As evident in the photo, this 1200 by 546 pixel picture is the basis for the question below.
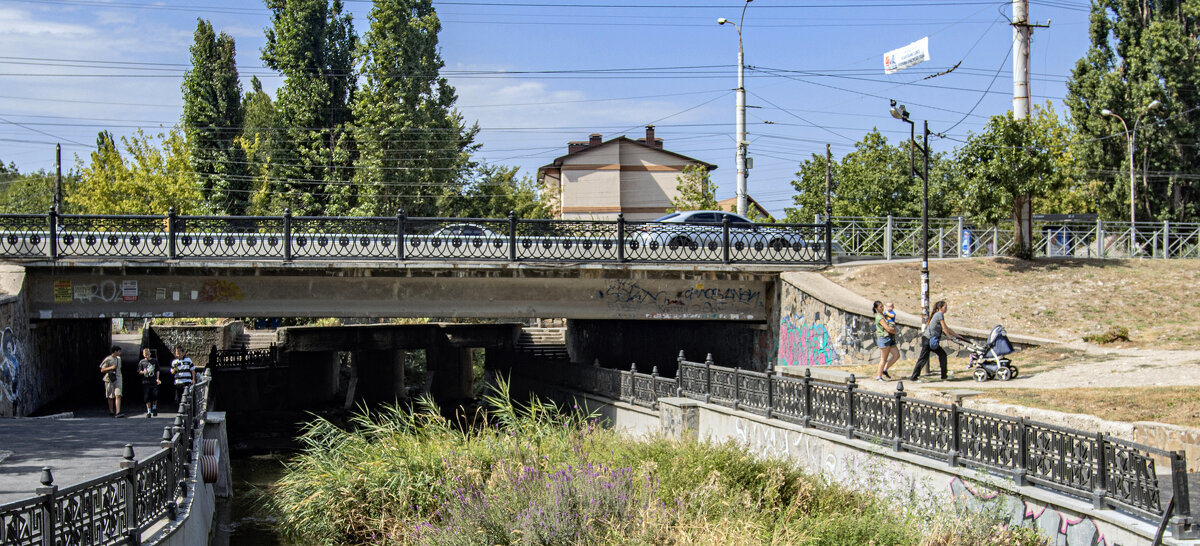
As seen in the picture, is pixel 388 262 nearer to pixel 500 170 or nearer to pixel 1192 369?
pixel 1192 369

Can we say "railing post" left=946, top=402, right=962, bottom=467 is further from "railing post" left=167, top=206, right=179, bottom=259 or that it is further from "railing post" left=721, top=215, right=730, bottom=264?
"railing post" left=167, top=206, right=179, bottom=259

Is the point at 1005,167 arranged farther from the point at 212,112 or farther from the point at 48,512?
the point at 212,112

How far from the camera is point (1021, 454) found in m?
10.2

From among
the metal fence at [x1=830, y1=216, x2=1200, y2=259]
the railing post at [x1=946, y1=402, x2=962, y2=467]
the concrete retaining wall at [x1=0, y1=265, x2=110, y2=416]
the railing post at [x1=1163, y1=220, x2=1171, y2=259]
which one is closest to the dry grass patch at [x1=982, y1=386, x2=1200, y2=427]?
the railing post at [x1=946, y1=402, x2=962, y2=467]

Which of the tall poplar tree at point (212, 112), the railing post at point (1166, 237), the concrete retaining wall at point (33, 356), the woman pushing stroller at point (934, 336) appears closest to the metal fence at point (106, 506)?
the concrete retaining wall at point (33, 356)

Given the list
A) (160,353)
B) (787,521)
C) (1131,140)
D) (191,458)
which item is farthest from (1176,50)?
(160,353)

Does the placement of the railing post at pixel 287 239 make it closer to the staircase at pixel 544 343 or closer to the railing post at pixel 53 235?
the railing post at pixel 53 235

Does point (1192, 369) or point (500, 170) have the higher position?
point (500, 170)

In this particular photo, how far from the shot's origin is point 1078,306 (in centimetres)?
2202

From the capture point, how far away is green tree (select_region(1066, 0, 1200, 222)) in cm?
3697

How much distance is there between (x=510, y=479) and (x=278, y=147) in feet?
134

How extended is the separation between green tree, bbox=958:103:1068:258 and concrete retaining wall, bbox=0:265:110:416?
75.6ft

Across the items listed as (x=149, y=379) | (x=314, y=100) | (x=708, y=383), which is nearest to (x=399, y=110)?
(x=314, y=100)

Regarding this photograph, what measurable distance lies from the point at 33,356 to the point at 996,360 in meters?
20.8
